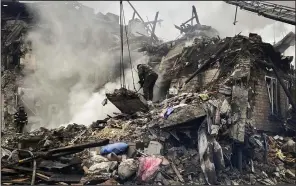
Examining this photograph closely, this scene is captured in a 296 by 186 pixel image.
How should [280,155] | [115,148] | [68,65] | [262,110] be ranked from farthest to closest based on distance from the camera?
Result: [68,65] < [262,110] < [280,155] < [115,148]

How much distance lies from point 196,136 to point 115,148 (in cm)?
273

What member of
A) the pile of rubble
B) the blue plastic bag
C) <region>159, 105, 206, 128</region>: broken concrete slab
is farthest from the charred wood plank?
the blue plastic bag

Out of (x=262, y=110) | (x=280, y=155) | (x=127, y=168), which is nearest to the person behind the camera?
(x=127, y=168)

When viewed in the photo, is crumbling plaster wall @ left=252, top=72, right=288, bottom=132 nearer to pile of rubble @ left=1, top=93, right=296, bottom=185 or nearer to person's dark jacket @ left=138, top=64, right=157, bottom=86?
pile of rubble @ left=1, top=93, right=296, bottom=185

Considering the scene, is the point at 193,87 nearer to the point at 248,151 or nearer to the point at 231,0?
the point at 248,151

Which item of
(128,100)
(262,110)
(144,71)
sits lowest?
(262,110)

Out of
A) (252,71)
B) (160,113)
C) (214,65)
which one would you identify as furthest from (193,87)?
(160,113)

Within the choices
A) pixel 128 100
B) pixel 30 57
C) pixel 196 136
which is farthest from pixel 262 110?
pixel 30 57

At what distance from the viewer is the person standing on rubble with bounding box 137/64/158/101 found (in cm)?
1509

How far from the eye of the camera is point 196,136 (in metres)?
11.9

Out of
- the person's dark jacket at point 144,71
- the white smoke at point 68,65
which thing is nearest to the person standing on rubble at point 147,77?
the person's dark jacket at point 144,71

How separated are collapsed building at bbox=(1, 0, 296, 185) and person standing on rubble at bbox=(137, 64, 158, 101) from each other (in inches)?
54.6

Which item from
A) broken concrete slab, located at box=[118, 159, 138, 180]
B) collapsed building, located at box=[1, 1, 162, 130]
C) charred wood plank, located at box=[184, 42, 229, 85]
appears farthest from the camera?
collapsed building, located at box=[1, 1, 162, 130]

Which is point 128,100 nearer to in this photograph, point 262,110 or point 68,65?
point 262,110
